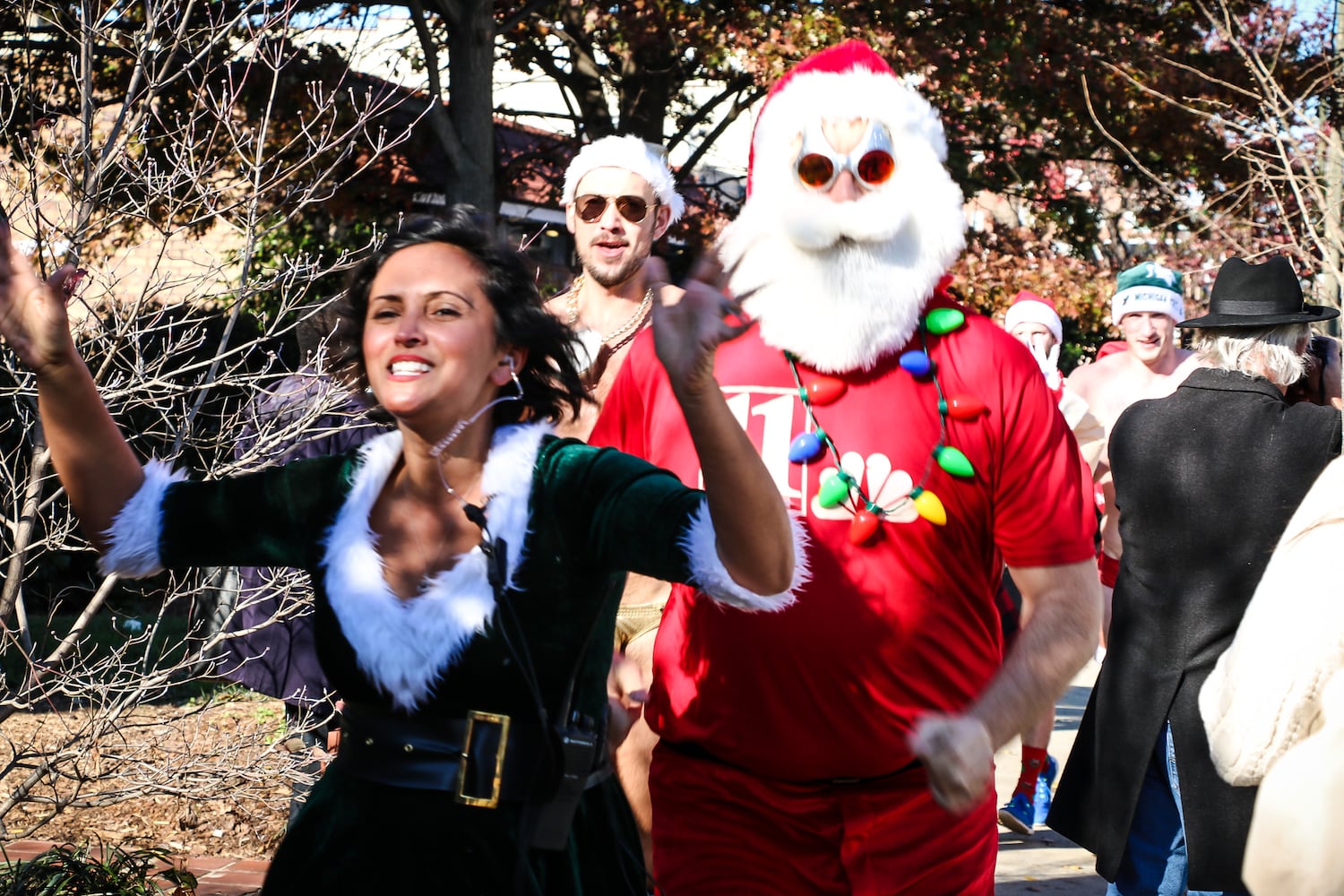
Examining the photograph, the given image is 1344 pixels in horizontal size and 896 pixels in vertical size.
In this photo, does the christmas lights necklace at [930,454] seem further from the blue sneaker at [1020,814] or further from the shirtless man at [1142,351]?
the shirtless man at [1142,351]

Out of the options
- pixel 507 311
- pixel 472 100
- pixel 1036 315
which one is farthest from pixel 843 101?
pixel 472 100

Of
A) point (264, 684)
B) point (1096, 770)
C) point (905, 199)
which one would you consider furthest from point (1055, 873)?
point (905, 199)

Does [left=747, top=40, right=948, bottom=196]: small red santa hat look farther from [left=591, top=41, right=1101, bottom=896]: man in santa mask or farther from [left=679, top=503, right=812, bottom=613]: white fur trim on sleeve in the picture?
[left=679, top=503, right=812, bottom=613]: white fur trim on sleeve

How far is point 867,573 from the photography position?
9.28ft

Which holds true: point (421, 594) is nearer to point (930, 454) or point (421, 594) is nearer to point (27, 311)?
point (27, 311)

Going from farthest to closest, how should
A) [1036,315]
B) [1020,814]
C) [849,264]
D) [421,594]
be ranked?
[1036,315], [1020,814], [849,264], [421,594]

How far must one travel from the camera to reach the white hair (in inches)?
162

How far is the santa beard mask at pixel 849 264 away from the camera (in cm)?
294

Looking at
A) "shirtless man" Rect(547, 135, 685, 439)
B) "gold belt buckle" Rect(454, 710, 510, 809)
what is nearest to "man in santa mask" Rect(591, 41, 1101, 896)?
"gold belt buckle" Rect(454, 710, 510, 809)

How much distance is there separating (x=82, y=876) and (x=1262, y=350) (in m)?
3.60

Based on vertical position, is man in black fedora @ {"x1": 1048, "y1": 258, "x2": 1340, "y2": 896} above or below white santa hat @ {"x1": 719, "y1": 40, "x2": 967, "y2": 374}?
below

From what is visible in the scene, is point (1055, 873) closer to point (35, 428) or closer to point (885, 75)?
point (885, 75)

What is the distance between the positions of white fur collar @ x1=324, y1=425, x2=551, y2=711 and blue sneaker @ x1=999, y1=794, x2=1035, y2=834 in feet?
13.7

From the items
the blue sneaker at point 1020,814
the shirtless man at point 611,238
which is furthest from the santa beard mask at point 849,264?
the blue sneaker at point 1020,814
